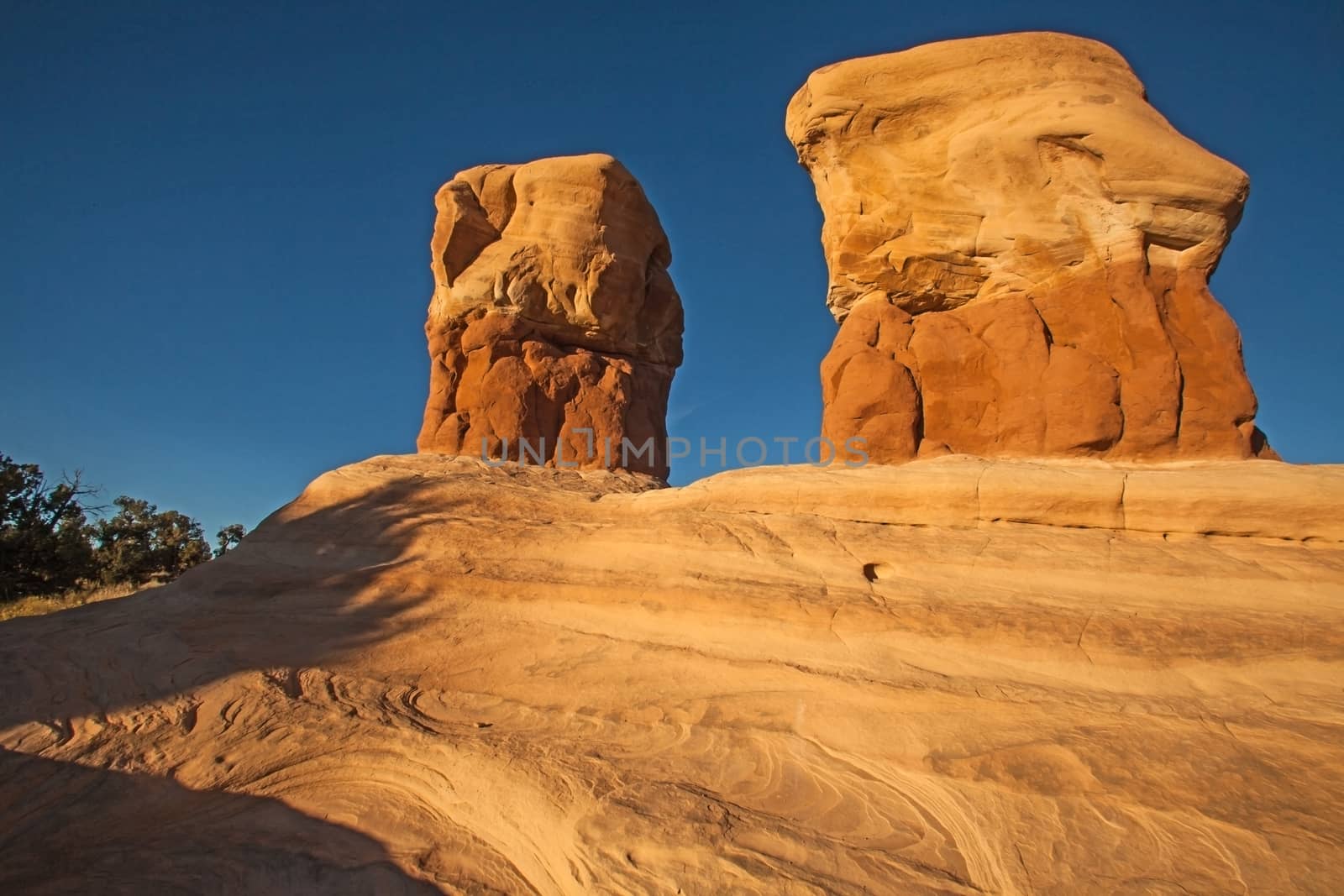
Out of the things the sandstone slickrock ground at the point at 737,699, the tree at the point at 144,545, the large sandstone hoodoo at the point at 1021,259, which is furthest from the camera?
the tree at the point at 144,545

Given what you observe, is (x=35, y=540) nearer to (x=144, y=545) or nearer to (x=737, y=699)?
(x=144, y=545)

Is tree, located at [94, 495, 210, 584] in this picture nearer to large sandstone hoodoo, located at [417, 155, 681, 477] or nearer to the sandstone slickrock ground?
large sandstone hoodoo, located at [417, 155, 681, 477]

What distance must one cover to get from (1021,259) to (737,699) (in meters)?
7.72

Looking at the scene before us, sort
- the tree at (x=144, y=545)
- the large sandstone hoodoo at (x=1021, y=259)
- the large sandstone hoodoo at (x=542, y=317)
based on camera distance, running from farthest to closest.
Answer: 1. the tree at (x=144, y=545)
2. the large sandstone hoodoo at (x=542, y=317)
3. the large sandstone hoodoo at (x=1021, y=259)

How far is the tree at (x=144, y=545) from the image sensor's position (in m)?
23.8

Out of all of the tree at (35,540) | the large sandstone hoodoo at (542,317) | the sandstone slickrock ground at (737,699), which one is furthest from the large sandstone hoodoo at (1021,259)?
the tree at (35,540)

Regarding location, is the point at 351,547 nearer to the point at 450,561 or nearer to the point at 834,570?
the point at 450,561

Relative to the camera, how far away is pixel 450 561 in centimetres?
814

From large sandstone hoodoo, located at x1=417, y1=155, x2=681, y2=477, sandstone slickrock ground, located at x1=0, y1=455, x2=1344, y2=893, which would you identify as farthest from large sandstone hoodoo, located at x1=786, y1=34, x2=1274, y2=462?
large sandstone hoodoo, located at x1=417, y1=155, x2=681, y2=477

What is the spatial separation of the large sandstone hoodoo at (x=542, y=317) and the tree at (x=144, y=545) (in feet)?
42.8

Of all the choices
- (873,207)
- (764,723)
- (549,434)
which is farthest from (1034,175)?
(549,434)

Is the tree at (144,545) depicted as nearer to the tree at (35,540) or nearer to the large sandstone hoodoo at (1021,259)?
the tree at (35,540)

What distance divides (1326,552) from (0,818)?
1011cm

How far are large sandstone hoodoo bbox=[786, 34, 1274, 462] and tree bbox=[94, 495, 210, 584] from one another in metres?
22.8
